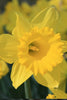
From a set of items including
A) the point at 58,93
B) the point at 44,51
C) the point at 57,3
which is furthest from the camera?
the point at 57,3

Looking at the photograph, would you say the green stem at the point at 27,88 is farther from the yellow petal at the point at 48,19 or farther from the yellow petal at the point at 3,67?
the yellow petal at the point at 48,19

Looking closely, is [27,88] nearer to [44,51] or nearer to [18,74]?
[18,74]

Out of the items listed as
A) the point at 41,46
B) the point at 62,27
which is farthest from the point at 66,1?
the point at 41,46

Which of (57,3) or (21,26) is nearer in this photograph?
(21,26)

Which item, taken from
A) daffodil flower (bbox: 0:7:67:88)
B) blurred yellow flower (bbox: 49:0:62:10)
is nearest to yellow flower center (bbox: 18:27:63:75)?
daffodil flower (bbox: 0:7:67:88)

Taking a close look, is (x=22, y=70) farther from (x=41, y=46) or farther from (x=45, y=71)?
(x=41, y=46)

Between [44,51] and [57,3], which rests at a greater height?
[57,3]

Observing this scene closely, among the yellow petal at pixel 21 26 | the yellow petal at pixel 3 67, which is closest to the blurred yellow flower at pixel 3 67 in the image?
the yellow petal at pixel 3 67

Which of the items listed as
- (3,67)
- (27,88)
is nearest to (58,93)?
(27,88)
